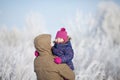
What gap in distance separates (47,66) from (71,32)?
1717 millimetres

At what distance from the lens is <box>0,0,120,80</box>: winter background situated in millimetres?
3607

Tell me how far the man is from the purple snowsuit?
68 mm

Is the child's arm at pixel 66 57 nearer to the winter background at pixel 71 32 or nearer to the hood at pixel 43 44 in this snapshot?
the hood at pixel 43 44

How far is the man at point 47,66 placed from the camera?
2.15m

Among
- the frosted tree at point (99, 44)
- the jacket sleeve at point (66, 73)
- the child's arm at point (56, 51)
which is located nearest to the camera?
the jacket sleeve at point (66, 73)

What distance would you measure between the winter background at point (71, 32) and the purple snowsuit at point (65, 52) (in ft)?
4.42

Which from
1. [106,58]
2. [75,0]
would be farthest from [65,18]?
[106,58]

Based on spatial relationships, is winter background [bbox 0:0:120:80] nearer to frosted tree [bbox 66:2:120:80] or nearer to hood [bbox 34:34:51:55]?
frosted tree [bbox 66:2:120:80]

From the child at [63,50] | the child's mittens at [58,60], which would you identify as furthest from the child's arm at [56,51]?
the child's mittens at [58,60]

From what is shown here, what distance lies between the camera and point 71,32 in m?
3.84

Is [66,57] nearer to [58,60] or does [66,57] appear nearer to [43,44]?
[58,60]

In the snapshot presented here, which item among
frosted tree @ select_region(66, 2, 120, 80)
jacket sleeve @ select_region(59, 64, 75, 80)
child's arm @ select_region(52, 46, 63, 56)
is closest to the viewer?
jacket sleeve @ select_region(59, 64, 75, 80)

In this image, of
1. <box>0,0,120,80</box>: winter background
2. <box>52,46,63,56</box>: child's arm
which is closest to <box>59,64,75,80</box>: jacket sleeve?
<box>52,46,63,56</box>: child's arm

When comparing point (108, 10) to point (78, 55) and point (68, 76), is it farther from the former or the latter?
point (68, 76)
